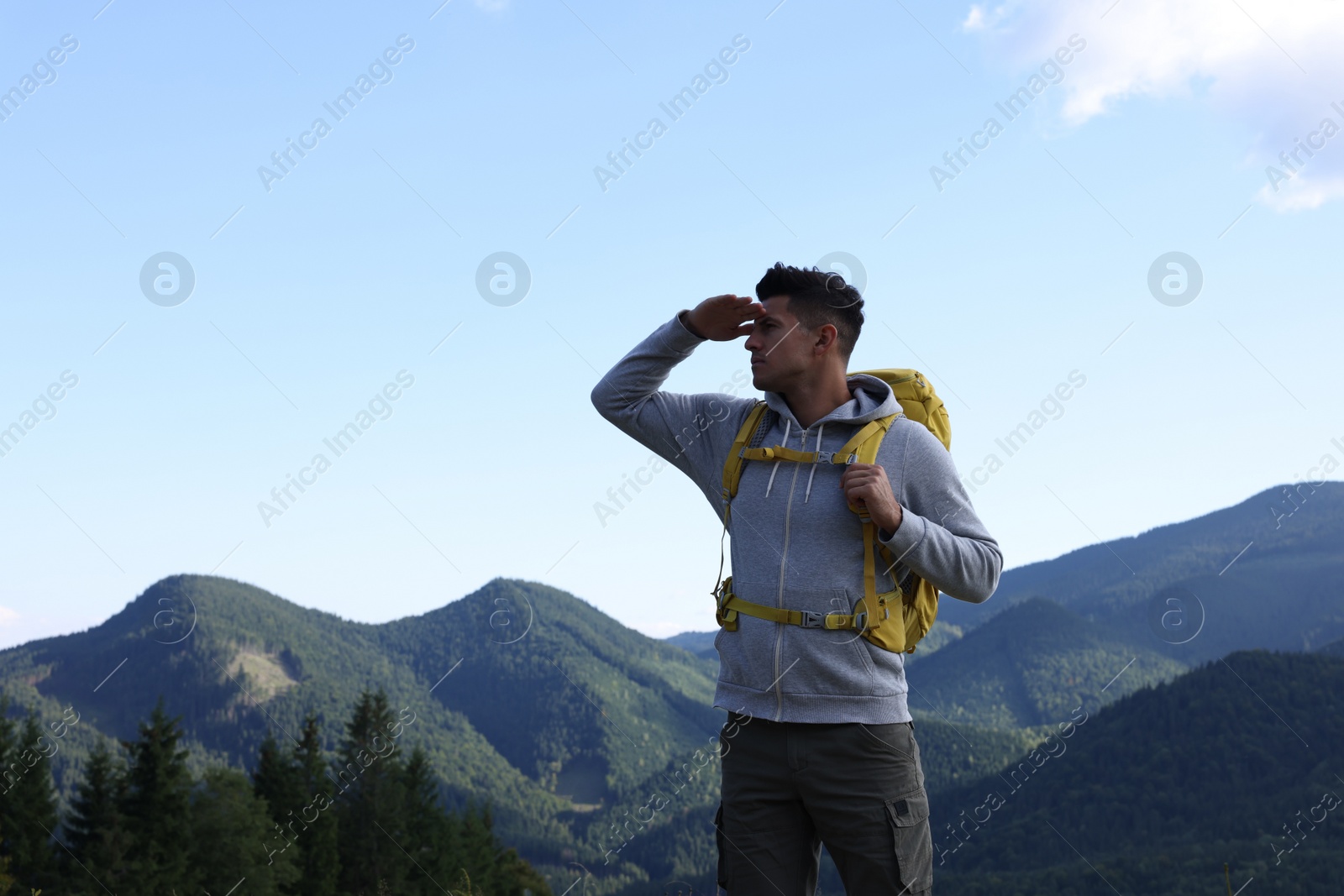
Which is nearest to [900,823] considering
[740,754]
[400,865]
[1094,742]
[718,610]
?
[740,754]

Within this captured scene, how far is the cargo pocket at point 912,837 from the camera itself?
3.38 metres

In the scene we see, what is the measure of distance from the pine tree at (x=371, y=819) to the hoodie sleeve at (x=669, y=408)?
47964 mm

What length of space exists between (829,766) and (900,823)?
0.28m

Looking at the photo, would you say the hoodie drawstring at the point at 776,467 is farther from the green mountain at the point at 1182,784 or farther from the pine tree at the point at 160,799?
the green mountain at the point at 1182,784

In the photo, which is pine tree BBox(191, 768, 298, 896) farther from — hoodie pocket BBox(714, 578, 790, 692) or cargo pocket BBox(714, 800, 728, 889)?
hoodie pocket BBox(714, 578, 790, 692)

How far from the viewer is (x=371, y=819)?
1954 inches

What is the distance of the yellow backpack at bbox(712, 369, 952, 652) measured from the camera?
3504mm

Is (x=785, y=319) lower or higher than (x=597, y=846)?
higher

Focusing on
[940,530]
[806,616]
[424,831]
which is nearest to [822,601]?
[806,616]

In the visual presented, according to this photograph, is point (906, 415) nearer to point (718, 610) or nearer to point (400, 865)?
point (718, 610)

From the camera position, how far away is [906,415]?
4004 mm

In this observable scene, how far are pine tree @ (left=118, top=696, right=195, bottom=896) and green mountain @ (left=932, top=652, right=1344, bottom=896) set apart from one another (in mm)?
94397

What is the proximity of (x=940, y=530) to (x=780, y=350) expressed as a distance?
859mm

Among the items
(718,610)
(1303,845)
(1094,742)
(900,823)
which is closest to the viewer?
(900,823)
